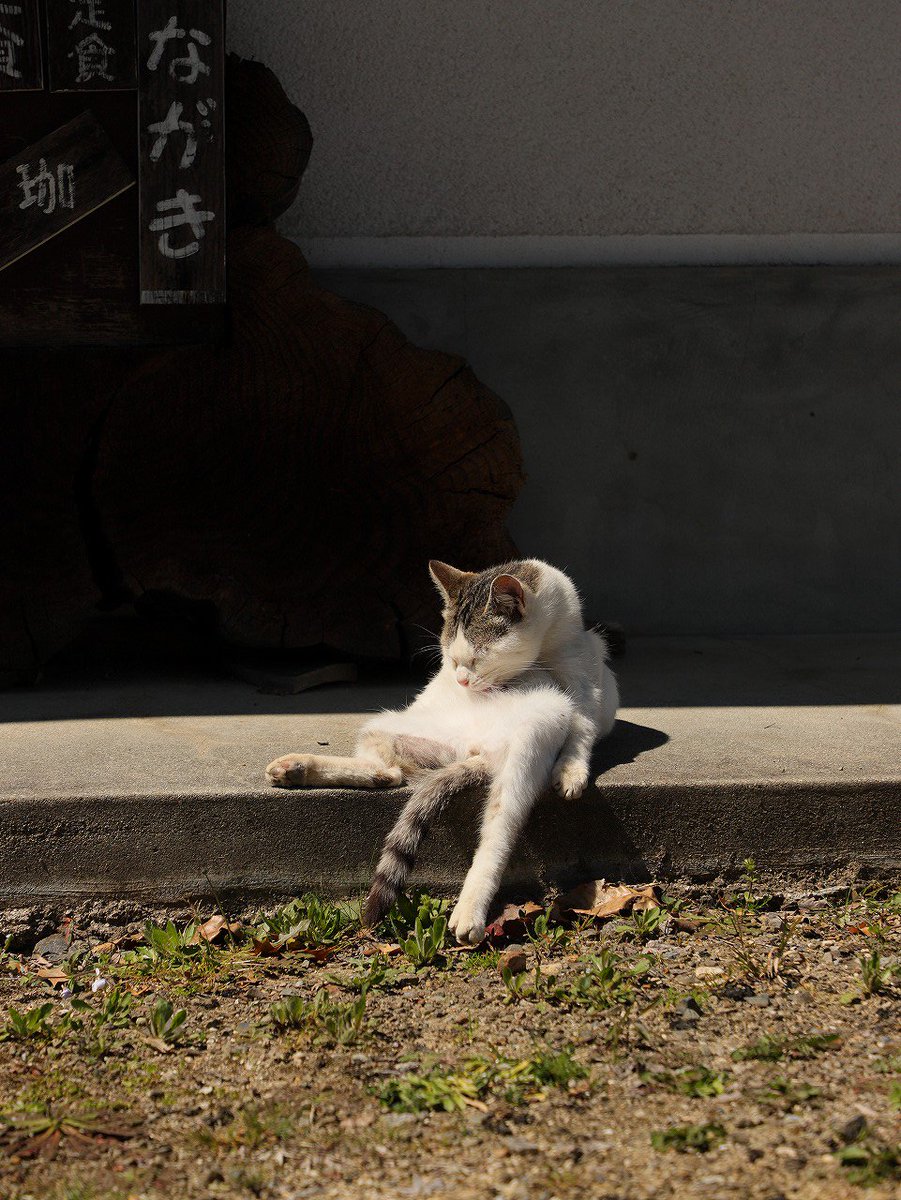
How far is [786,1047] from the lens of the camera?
219cm

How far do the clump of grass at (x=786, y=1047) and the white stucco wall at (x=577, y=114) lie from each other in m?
3.51

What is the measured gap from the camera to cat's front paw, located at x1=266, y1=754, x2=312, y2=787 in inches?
110

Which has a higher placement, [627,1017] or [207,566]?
[207,566]

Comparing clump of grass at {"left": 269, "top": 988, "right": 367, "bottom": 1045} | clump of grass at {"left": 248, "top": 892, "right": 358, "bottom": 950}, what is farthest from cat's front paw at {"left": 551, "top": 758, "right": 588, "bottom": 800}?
clump of grass at {"left": 269, "top": 988, "right": 367, "bottom": 1045}

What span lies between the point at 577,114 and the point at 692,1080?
13.0ft

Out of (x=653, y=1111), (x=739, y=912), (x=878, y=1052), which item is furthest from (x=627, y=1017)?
(x=739, y=912)

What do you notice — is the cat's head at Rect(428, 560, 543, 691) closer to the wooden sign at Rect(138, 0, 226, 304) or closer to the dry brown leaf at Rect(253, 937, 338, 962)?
the dry brown leaf at Rect(253, 937, 338, 962)

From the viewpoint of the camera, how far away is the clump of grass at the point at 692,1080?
6.69ft

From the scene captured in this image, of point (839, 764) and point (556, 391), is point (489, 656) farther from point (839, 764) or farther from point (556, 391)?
point (556, 391)

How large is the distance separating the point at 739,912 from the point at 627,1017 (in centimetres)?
68

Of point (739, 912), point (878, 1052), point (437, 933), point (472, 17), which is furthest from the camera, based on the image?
point (472, 17)

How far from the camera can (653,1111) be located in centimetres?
200

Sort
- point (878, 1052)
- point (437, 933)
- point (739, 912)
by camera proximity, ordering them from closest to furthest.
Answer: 1. point (878, 1052)
2. point (437, 933)
3. point (739, 912)

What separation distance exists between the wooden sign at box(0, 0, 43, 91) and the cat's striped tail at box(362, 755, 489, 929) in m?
2.75
